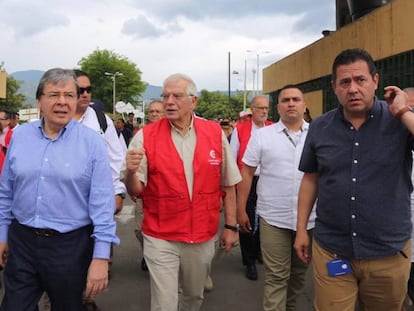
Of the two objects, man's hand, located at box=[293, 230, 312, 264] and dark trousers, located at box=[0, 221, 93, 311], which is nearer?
dark trousers, located at box=[0, 221, 93, 311]

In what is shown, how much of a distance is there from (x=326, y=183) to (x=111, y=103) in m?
76.3

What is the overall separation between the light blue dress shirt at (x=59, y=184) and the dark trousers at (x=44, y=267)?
8 centimetres

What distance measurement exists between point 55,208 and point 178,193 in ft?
3.02

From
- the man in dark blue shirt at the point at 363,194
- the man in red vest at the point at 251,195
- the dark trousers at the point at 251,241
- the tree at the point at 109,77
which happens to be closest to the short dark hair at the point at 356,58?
the man in dark blue shirt at the point at 363,194

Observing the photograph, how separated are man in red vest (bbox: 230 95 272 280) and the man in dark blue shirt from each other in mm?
2688

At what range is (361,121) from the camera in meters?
2.91

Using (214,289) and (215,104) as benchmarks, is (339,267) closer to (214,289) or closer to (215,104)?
(214,289)

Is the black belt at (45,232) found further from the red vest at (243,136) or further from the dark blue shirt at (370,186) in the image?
the red vest at (243,136)

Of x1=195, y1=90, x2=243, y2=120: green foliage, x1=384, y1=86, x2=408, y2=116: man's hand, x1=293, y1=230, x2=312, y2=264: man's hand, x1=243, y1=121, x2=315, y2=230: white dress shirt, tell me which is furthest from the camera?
x1=195, y1=90, x2=243, y2=120: green foliage

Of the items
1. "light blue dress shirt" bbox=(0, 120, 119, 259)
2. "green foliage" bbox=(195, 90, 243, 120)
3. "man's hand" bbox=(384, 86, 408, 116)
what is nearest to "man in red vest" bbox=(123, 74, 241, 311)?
"light blue dress shirt" bbox=(0, 120, 119, 259)

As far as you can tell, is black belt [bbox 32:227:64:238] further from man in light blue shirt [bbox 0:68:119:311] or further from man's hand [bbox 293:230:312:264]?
man's hand [bbox 293:230:312:264]

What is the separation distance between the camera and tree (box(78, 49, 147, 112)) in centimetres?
7706

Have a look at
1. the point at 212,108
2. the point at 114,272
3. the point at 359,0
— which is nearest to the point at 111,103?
the point at 212,108

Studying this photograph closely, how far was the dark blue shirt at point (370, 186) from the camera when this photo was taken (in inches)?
110
